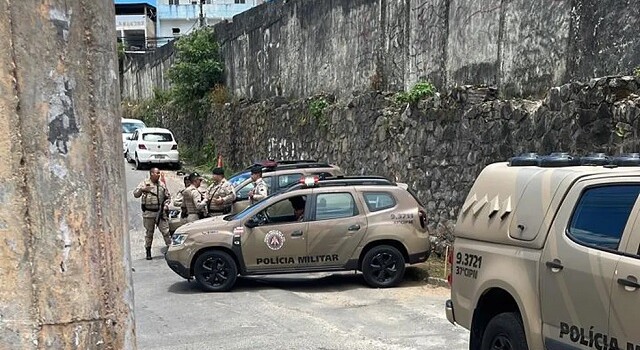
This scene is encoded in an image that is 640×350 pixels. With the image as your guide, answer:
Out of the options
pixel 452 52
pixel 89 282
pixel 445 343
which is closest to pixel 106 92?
pixel 89 282

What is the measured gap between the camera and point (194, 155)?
29.6m

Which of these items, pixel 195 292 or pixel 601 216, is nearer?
pixel 601 216

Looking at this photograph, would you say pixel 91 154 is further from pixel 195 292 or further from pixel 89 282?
pixel 195 292

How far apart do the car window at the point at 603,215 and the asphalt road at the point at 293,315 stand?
2.88 meters

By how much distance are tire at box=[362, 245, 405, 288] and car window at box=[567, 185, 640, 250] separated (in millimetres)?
5874

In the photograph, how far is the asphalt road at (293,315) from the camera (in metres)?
7.63

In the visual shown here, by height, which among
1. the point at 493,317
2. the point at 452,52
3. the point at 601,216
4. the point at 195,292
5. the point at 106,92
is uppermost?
the point at 452,52

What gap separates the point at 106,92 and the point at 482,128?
956cm

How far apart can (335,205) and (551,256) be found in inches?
241

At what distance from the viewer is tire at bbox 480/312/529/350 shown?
5.17m

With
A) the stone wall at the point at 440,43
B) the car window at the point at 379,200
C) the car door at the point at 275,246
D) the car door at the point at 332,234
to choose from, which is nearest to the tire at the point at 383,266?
the car door at the point at 332,234

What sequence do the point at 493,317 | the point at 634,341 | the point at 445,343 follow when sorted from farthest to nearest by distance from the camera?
the point at 445,343 < the point at 493,317 < the point at 634,341

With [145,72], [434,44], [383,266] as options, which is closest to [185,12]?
[145,72]

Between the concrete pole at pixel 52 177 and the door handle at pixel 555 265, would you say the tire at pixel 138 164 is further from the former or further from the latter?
the concrete pole at pixel 52 177
